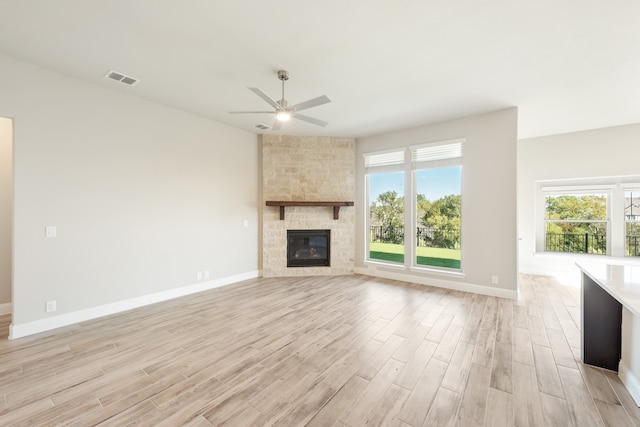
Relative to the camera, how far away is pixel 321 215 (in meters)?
5.87

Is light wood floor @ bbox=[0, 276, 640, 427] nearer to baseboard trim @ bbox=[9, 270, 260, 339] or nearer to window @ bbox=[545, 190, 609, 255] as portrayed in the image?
baseboard trim @ bbox=[9, 270, 260, 339]

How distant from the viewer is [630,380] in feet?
6.46

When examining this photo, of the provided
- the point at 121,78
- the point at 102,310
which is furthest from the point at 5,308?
the point at 121,78

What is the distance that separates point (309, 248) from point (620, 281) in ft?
15.6

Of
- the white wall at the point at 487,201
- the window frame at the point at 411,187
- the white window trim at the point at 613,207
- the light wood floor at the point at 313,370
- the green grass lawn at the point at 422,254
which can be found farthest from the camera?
the green grass lawn at the point at 422,254

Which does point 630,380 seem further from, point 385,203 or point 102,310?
point 102,310

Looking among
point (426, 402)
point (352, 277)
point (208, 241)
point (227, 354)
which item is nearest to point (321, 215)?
point (352, 277)

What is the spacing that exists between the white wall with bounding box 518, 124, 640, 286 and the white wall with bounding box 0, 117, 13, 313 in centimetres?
939

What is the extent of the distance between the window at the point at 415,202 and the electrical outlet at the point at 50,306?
5.18 metres

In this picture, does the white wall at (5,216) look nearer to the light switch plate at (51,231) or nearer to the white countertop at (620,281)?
the light switch plate at (51,231)

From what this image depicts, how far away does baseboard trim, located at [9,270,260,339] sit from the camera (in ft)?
9.57

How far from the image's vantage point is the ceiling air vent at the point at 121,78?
3.17 meters

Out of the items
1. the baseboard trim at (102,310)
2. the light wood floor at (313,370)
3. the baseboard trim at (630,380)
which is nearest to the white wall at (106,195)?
the baseboard trim at (102,310)

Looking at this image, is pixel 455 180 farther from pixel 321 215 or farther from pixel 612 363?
pixel 612 363
